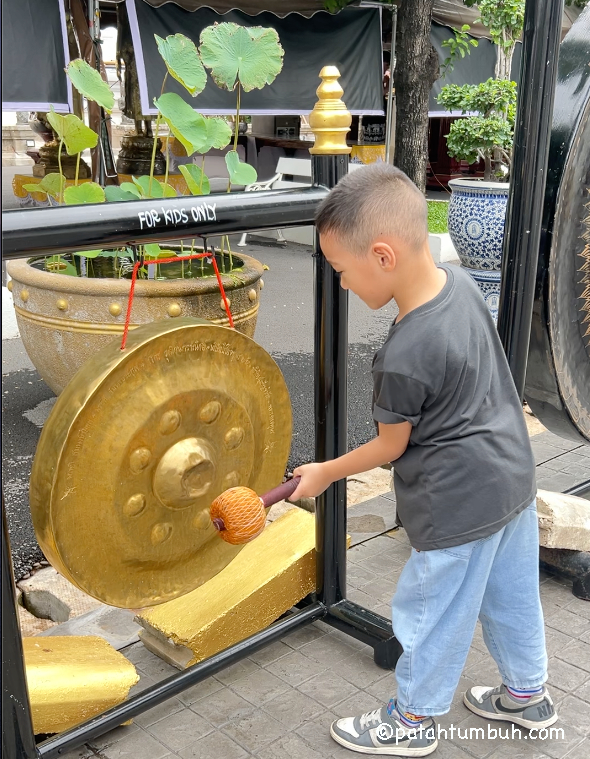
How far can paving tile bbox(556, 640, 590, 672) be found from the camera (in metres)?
2.03

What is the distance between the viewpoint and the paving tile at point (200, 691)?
1885 millimetres

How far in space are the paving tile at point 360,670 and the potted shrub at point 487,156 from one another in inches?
110

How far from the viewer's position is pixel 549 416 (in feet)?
7.75

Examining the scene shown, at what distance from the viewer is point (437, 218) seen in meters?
9.53

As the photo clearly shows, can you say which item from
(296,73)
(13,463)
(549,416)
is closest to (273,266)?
→ (296,73)

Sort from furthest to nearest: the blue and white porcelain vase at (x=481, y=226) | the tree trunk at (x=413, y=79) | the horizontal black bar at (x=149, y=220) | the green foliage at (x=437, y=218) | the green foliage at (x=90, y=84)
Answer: the green foliage at (x=437, y=218)
the tree trunk at (x=413, y=79)
the blue and white porcelain vase at (x=481, y=226)
the green foliage at (x=90, y=84)
the horizontal black bar at (x=149, y=220)

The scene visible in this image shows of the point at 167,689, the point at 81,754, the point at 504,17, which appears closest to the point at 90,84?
the point at 167,689

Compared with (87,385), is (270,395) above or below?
below

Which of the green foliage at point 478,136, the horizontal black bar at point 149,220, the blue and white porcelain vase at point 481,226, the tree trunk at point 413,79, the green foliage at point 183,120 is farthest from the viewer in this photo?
the tree trunk at point 413,79

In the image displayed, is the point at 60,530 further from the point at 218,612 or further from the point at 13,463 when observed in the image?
the point at 13,463

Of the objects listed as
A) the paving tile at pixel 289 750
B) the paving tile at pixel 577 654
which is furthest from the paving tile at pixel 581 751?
the paving tile at pixel 289 750

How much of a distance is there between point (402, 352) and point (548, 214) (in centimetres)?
85

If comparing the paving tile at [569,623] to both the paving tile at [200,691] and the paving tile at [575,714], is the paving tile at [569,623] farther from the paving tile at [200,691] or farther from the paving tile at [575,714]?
the paving tile at [200,691]

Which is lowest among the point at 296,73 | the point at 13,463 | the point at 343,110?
the point at 13,463
